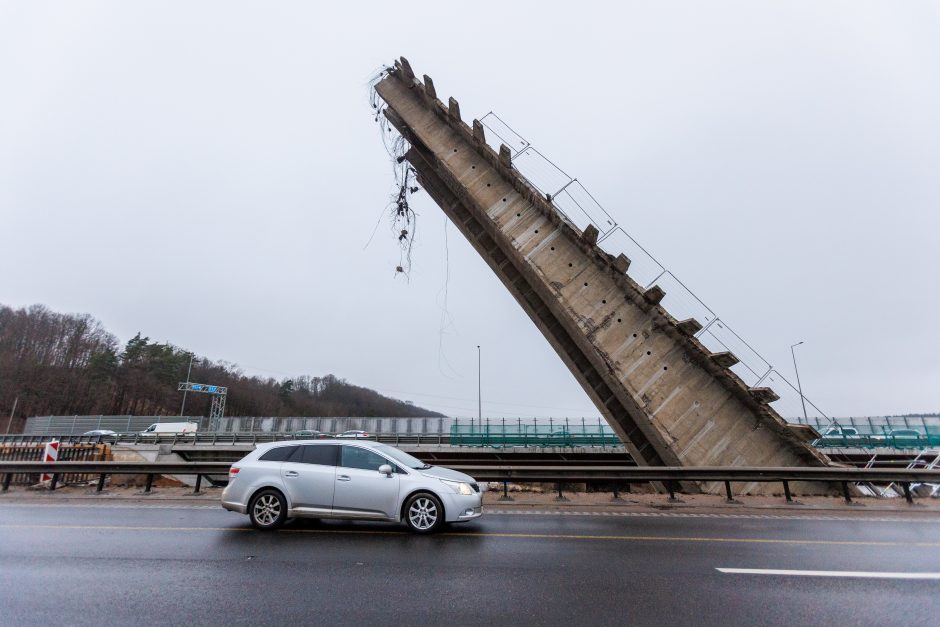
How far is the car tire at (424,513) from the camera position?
685cm

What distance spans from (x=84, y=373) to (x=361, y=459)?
99.4 metres

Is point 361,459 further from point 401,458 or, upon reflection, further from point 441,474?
point 441,474

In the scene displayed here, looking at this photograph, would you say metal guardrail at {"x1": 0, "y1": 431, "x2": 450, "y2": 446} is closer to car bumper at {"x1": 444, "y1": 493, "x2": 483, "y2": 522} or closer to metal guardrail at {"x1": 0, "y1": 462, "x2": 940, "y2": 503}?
metal guardrail at {"x1": 0, "y1": 462, "x2": 940, "y2": 503}

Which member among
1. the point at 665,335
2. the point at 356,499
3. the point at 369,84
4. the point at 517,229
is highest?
the point at 369,84

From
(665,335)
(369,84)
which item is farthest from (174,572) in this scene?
(369,84)

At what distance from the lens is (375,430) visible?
3459cm

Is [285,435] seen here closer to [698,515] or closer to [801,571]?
[698,515]

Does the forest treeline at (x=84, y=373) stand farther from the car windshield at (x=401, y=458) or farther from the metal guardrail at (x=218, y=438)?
the car windshield at (x=401, y=458)

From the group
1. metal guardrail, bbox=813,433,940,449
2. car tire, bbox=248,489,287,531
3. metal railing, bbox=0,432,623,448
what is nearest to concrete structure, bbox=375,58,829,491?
car tire, bbox=248,489,287,531

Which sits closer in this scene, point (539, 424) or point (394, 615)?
point (394, 615)

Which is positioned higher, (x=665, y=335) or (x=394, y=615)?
(x=665, y=335)

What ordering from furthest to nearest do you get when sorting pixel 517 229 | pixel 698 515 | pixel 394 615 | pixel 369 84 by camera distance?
pixel 369 84 → pixel 517 229 → pixel 698 515 → pixel 394 615

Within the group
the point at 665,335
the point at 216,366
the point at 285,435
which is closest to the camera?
the point at 665,335

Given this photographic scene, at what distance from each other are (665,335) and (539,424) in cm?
1717
